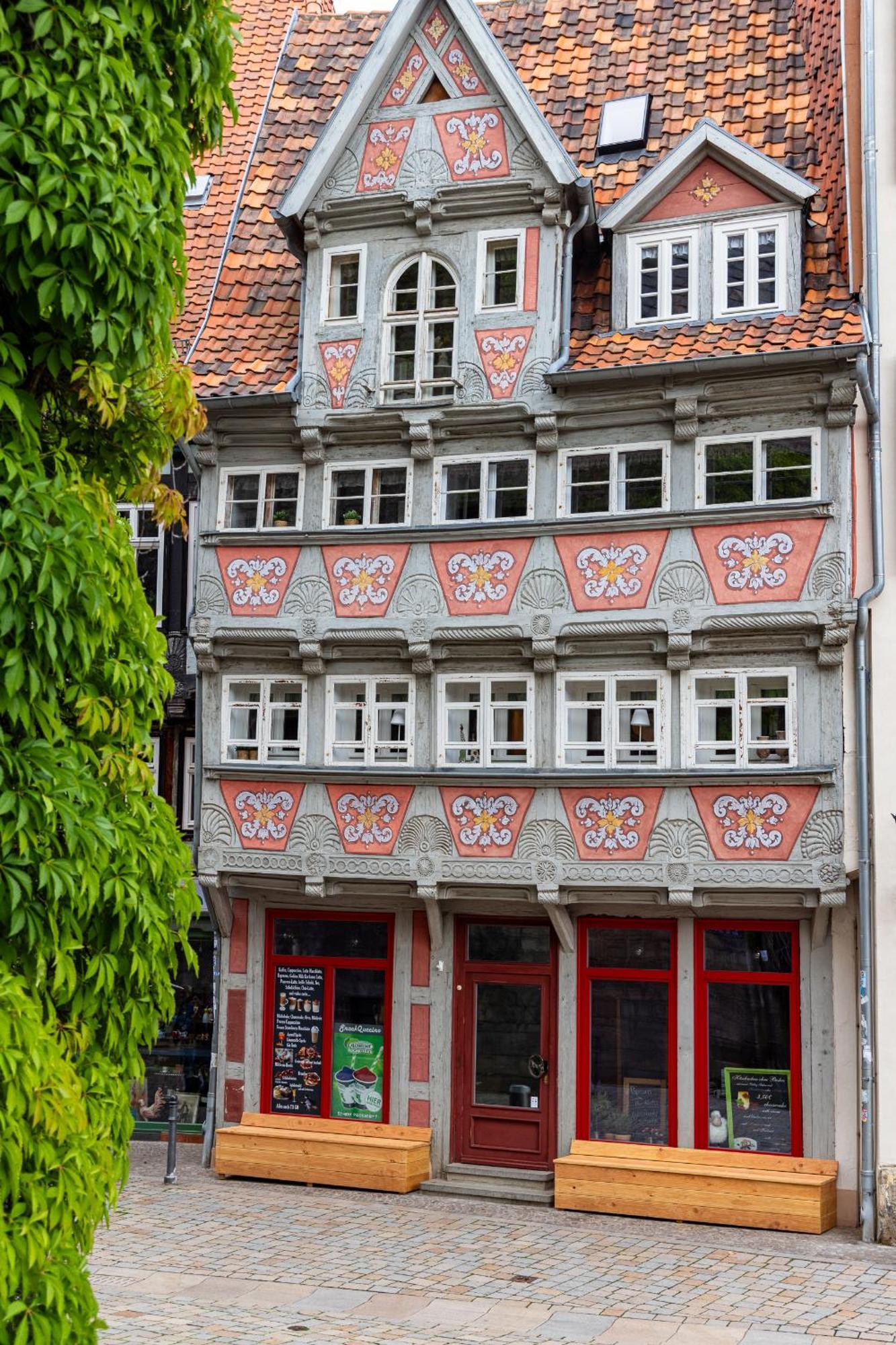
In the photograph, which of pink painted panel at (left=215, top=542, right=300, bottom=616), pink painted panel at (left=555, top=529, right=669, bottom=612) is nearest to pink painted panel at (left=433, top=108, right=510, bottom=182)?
pink painted panel at (left=555, top=529, right=669, bottom=612)

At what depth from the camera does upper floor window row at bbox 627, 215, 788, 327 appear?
667 inches

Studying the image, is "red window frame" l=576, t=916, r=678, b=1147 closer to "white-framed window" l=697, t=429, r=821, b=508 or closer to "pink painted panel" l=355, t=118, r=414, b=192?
"white-framed window" l=697, t=429, r=821, b=508

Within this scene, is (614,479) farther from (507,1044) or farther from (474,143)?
(507,1044)

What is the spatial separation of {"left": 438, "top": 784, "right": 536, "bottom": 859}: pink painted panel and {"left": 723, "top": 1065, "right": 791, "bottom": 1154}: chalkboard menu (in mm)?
3466

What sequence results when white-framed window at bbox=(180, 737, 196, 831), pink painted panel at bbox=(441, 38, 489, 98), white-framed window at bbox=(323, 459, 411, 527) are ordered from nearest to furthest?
pink painted panel at bbox=(441, 38, 489, 98) < white-framed window at bbox=(323, 459, 411, 527) < white-framed window at bbox=(180, 737, 196, 831)

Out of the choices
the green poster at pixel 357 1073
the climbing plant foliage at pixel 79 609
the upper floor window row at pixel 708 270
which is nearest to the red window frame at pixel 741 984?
the green poster at pixel 357 1073

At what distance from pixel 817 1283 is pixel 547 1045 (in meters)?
4.81

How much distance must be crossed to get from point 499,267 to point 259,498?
12.9 ft

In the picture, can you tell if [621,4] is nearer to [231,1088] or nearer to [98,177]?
[231,1088]

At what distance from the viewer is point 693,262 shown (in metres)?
17.3

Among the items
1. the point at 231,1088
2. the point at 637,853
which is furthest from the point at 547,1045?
the point at 231,1088

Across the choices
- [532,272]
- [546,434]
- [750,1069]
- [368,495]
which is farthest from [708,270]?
[750,1069]

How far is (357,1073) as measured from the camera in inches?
706

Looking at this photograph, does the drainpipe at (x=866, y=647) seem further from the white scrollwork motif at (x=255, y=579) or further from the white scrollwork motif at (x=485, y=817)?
the white scrollwork motif at (x=255, y=579)
